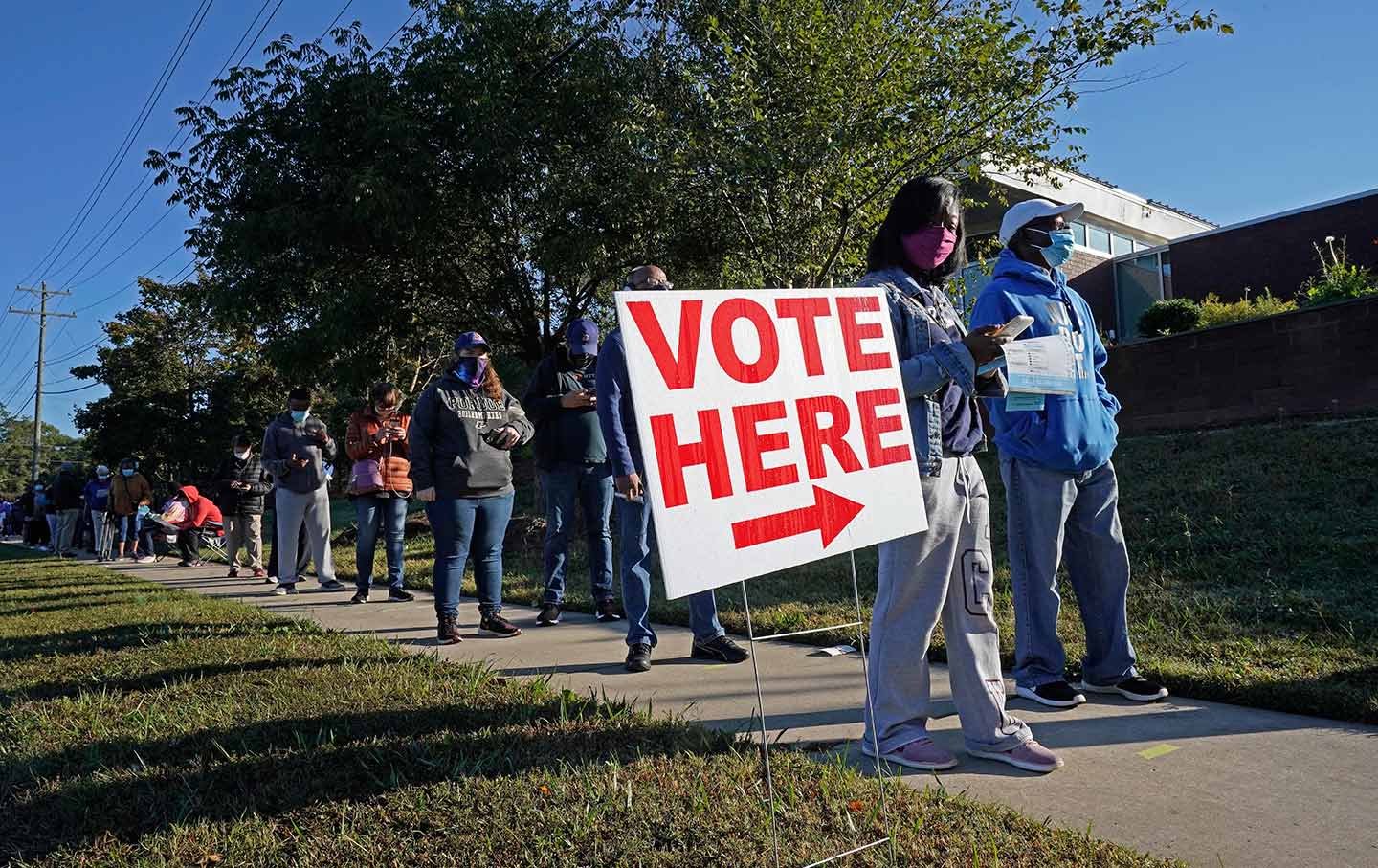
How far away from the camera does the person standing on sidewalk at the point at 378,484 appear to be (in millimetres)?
8219

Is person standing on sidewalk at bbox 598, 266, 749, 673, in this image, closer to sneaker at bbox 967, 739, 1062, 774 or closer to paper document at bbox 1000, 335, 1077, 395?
sneaker at bbox 967, 739, 1062, 774

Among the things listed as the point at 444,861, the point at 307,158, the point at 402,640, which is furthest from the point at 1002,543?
the point at 307,158

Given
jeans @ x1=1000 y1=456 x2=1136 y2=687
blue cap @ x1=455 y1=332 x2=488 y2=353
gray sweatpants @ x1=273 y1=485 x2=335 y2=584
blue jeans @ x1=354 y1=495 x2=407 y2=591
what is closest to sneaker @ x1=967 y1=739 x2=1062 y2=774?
jeans @ x1=1000 y1=456 x2=1136 y2=687

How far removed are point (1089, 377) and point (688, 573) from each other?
259cm

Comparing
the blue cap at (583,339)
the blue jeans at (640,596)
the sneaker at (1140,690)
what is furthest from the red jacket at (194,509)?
the sneaker at (1140,690)

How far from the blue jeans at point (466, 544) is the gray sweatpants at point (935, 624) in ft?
10.8

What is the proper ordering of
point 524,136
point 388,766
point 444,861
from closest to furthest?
point 444,861 → point 388,766 → point 524,136

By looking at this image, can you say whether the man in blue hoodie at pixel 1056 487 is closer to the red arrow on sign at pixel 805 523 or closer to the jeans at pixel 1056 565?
the jeans at pixel 1056 565

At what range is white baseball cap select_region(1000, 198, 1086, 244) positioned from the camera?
4.05 meters

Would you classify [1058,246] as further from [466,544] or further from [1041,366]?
[466,544]

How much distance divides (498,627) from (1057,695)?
11.6ft

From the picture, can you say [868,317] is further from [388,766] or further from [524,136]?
[524,136]

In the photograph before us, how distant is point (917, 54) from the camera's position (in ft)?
30.8

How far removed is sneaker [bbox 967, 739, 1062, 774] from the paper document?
127 cm
